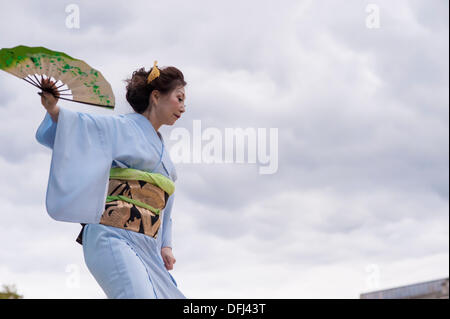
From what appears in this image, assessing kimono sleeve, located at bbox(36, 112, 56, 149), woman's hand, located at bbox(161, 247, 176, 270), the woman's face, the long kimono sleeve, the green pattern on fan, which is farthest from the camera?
the long kimono sleeve

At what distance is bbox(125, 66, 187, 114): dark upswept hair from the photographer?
443 cm

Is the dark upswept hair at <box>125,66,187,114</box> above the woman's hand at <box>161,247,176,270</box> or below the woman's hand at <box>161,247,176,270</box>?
above

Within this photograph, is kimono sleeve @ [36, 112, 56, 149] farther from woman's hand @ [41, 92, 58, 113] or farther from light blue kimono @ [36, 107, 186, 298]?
woman's hand @ [41, 92, 58, 113]

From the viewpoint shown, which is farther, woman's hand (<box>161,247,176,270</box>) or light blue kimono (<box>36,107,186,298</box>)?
woman's hand (<box>161,247,176,270</box>)

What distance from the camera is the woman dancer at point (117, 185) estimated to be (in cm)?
381

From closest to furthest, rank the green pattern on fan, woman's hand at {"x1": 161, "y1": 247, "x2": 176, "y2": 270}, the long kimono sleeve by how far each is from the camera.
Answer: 1. the green pattern on fan
2. woman's hand at {"x1": 161, "y1": 247, "x2": 176, "y2": 270}
3. the long kimono sleeve

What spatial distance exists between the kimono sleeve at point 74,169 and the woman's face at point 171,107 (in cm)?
56

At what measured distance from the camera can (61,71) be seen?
3.75 meters

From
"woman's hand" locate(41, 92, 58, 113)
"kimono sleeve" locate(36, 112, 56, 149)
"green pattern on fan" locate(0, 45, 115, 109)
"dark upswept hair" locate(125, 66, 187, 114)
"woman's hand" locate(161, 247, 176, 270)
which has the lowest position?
"woman's hand" locate(161, 247, 176, 270)

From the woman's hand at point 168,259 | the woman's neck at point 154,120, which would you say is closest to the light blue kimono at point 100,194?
the woman's neck at point 154,120

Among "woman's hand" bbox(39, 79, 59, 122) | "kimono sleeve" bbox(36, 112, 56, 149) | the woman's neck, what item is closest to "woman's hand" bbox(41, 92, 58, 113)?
"woman's hand" bbox(39, 79, 59, 122)
